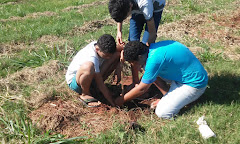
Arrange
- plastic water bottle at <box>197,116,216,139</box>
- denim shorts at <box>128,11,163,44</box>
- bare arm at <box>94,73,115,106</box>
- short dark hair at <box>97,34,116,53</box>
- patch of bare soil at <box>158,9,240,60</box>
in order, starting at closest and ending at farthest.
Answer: plastic water bottle at <box>197,116,216,139</box>
short dark hair at <box>97,34,116,53</box>
bare arm at <box>94,73,115,106</box>
denim shorts at <box>128,11,163,44</box>
patch of bare soil at <box>158,9,240,60</box>

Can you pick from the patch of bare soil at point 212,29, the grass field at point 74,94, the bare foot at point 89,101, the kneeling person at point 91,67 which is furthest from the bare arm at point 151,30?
the patch of bare soil at point 212,29

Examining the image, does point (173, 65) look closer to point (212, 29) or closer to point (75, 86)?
point (75, 86)

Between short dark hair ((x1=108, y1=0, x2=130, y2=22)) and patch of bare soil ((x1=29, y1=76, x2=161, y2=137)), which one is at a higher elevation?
short dark hair ((x1=108, y1=0, x2=130, y2=22))

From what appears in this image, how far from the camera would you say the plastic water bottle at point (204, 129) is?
2707 mm

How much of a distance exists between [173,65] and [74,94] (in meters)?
1.68

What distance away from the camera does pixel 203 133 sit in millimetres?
2756

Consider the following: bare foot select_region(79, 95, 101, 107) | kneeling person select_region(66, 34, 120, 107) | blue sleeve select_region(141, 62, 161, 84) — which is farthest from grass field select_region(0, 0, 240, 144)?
blue sleeve select_region(141, 62, 161, 84)

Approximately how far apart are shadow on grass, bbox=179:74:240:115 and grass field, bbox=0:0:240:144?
0.04ft

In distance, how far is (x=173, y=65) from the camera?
304cm

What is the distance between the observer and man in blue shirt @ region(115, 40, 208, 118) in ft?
9.57

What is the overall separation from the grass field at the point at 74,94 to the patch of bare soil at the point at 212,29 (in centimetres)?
2

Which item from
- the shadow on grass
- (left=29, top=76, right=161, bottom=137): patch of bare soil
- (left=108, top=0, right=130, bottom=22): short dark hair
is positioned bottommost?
the shadow on grass

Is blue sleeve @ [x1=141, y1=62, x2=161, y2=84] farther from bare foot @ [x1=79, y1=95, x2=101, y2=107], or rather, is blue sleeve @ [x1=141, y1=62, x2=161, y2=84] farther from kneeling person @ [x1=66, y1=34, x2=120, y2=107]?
bare foot @ [x1=79, y1=95, x2=101, y2=107]

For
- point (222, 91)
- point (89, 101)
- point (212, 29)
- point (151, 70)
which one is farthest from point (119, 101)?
point (212, 29)
